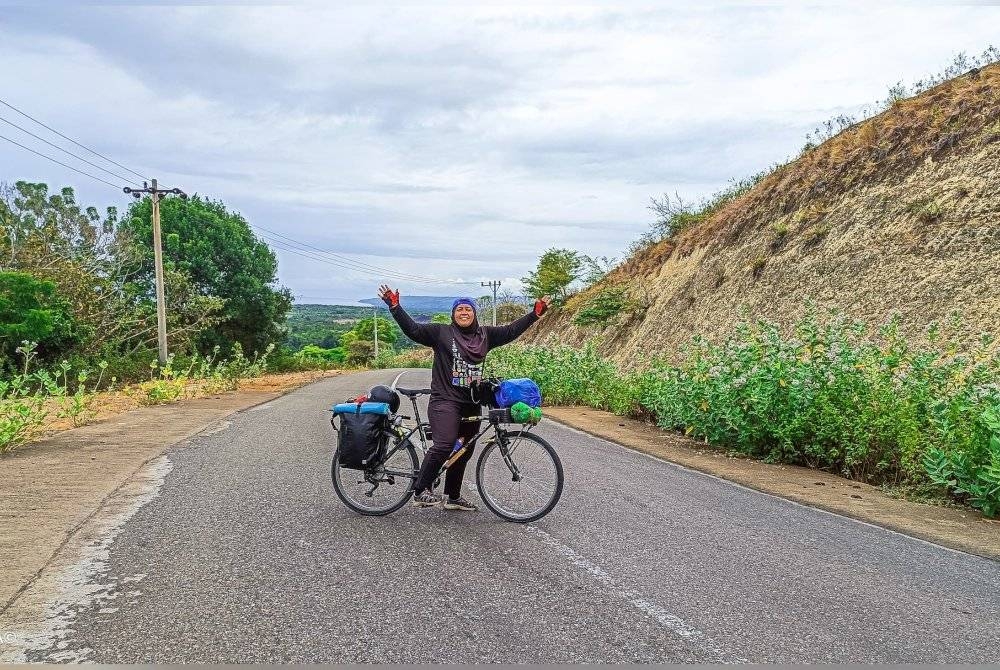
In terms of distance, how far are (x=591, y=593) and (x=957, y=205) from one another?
1830cm

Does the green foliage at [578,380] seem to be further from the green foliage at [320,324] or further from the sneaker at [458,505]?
the green foliage at [320,324]

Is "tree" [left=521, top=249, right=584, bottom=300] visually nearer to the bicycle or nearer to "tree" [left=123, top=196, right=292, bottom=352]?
"tree" [left=123, top=196, right=292, bottom=352]

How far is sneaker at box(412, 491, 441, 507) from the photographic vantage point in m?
6.77

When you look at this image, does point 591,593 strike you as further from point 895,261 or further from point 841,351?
point 895,261

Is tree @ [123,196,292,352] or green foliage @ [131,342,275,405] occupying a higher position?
tree @ [123,196,292,352]

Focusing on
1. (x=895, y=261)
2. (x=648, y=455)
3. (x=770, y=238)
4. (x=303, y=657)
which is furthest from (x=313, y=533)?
(x=770, y=238)

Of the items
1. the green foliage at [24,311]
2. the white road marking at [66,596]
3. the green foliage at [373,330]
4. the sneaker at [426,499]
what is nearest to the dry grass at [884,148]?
the sneaker at [426,499]

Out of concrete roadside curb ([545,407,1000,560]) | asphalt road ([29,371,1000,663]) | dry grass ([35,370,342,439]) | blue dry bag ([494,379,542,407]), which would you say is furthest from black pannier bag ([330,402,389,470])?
dry grass ([35,370,342,439])

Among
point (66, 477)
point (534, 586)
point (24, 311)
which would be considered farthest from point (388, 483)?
point (24, 311)

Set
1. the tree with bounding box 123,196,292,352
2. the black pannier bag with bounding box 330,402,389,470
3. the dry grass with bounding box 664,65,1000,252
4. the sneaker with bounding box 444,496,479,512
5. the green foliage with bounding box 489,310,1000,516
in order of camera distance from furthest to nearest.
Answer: the tree with bounding box 123,196,292,352 → the dry grass with bounding box 664,65,1000,252 → the green foliage with bounding box 489,310,1000,516 → the sneaker with bounding box 444,496,479,512 → the black pannier bag with bounding box 330,402,389,470

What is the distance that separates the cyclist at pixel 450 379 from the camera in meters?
6.61

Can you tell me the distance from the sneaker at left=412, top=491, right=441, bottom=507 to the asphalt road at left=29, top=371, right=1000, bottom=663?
0.11 meters

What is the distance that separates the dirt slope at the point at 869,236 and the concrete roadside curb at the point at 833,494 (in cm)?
816

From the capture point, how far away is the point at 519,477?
6.62m
